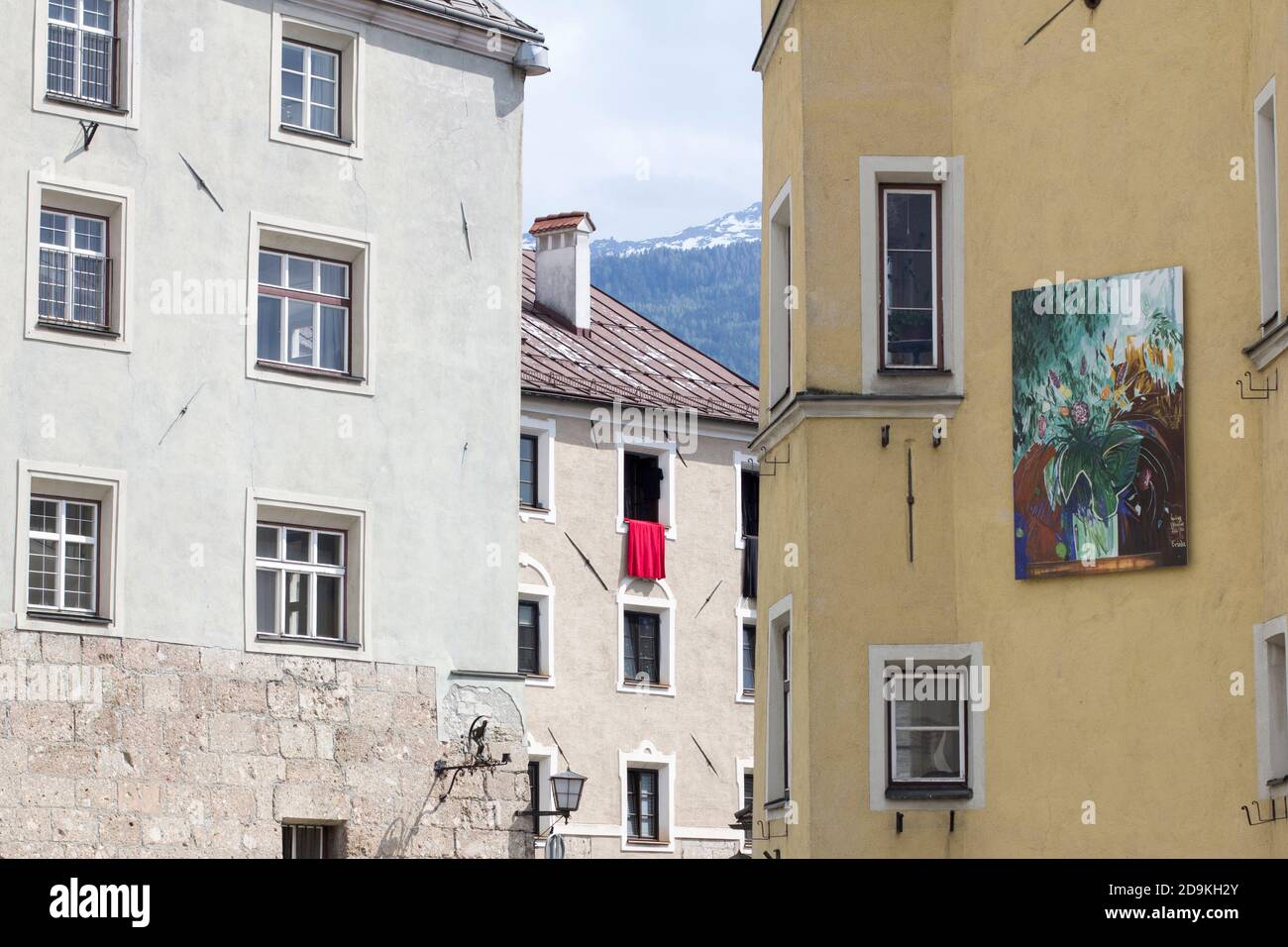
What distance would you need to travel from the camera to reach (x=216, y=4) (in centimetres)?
2920

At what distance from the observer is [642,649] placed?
4684 centimetres

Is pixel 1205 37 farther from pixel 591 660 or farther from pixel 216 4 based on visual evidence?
pixel 591 660

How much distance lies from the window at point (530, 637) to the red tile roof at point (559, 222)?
10572 mm

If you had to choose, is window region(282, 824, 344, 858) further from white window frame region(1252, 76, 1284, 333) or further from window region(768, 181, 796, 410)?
white window frame region(1252, 76, 1284, 333)

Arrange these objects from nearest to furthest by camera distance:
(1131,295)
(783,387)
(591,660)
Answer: (1131,295), (783,387), (591,660)

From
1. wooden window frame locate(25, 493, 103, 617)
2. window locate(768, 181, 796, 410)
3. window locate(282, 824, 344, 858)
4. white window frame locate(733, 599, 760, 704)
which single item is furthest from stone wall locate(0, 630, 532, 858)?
white window frame locate(733, 599, 760, 704)

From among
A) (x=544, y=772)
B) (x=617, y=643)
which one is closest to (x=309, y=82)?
(x=544, y=772)

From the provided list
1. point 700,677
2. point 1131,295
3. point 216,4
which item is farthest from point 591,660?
point 1131,295

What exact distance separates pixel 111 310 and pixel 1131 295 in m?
13.9

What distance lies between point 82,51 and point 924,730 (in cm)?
1457

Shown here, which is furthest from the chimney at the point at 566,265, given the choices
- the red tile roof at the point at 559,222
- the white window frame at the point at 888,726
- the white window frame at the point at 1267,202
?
the white window frame at the point at 1267,202

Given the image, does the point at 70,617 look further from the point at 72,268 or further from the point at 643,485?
the point at 643,485

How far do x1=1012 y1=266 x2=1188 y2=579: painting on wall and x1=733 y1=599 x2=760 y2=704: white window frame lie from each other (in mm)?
29291

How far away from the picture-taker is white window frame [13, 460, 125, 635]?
26.1 m
